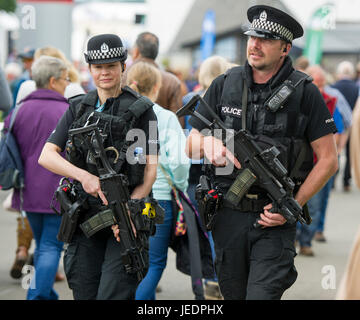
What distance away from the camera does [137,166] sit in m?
4.29

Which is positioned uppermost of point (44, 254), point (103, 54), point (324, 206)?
point (103, 54)

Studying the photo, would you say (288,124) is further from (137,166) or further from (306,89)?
(137,166)

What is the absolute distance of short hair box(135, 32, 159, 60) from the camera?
7062 millimetres

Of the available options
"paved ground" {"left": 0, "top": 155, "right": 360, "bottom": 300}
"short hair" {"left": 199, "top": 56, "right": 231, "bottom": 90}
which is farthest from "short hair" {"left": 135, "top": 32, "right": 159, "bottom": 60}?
"paved ground" {"left": 0, "top": 155, "right": 360, "bottom": 300}

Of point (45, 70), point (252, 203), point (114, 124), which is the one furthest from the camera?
point (45, 70)

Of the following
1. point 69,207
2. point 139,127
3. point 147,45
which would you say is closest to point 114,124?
Result: point 139,127

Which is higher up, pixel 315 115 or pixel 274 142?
pixel 315 115

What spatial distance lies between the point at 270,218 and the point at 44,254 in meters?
2.28

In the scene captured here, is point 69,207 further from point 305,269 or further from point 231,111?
point 305,269

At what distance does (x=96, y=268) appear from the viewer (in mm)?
4230

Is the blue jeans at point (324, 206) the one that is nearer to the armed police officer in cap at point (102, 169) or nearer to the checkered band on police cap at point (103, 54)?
the armed police officer in cap at point (102, 169)
